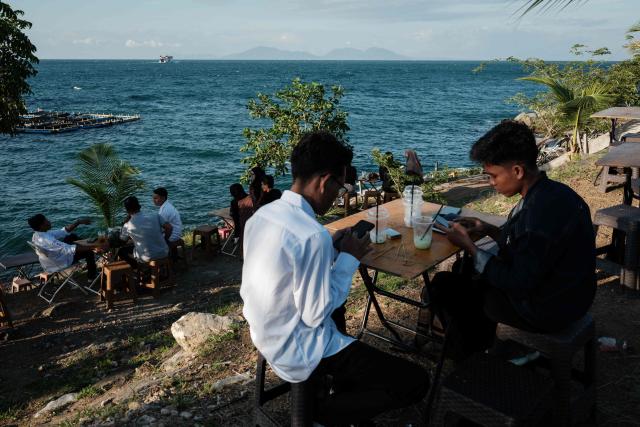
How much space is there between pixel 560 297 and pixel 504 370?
470mm

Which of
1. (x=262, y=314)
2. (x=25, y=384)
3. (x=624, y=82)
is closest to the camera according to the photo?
(x=262, y=314)

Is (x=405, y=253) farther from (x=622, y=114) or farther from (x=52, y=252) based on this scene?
(x=622, y=114)

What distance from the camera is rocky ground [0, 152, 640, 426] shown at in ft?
11.0

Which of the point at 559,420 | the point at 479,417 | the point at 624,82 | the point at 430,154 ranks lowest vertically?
the point at 430,154

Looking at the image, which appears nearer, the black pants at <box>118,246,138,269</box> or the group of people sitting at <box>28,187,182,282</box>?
the group of people sitting at <box>28,187,182,282</box>

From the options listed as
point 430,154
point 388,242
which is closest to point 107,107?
point 430,154

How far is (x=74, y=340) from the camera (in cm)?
628

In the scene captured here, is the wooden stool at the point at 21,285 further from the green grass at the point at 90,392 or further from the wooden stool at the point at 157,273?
the green grass at the point at 90,392

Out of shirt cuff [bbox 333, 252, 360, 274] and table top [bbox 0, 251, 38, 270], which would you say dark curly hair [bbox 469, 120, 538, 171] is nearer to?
shirt cuff [bbox 333, 252, 360, 274]

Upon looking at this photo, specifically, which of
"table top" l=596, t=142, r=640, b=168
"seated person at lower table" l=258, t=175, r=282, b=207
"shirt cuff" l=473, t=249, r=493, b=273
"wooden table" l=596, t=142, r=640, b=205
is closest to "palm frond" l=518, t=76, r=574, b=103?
"wooden table" l=596, t=142, r=640, b=205

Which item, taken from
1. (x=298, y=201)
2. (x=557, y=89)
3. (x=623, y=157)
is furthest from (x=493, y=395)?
(x=557, y=89)

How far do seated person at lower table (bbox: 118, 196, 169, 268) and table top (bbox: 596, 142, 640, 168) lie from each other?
6086 mm

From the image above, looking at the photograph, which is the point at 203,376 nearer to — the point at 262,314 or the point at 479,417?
the point at 262,314

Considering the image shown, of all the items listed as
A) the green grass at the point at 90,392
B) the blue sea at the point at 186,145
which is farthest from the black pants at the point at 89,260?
the green grass at the point at 90,392
